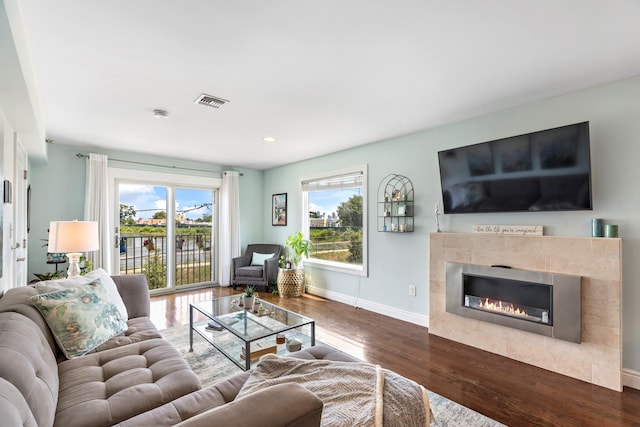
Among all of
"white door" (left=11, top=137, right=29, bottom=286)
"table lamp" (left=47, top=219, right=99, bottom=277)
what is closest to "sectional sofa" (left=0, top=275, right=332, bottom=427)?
"table lamp" (left=47, top=219, right=99, bottom=277)

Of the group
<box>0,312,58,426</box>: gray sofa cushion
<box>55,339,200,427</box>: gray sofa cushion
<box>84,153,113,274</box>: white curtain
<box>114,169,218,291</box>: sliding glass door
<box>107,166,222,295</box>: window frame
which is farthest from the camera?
<box>114,169,218,291</box>: sliding glass door

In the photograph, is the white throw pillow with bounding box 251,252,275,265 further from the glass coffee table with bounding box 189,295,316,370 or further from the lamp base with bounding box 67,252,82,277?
the lamp base with bounding box 67,252,82,277

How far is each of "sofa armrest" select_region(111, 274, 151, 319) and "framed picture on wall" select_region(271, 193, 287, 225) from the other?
3.22 m

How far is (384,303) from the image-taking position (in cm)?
400

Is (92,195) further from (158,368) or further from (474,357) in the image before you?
(474,357)

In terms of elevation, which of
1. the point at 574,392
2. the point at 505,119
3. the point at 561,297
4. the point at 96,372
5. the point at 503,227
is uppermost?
the point at 505,119

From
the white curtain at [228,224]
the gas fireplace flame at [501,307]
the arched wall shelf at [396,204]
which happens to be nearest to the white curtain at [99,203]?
the white curtain at [228,224]

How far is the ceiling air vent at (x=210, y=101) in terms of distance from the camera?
103 inches

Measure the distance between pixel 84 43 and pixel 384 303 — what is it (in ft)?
12.6

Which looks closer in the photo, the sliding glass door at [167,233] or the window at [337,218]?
the window at [337,218]

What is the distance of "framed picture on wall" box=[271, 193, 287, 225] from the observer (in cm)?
571

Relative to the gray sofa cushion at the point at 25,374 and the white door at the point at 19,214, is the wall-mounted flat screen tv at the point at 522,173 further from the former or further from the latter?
the white door at the point at 19,214

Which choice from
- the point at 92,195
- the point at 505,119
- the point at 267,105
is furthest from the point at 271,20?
the point at 92,195

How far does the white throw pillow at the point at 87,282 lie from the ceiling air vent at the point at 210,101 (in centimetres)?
164
